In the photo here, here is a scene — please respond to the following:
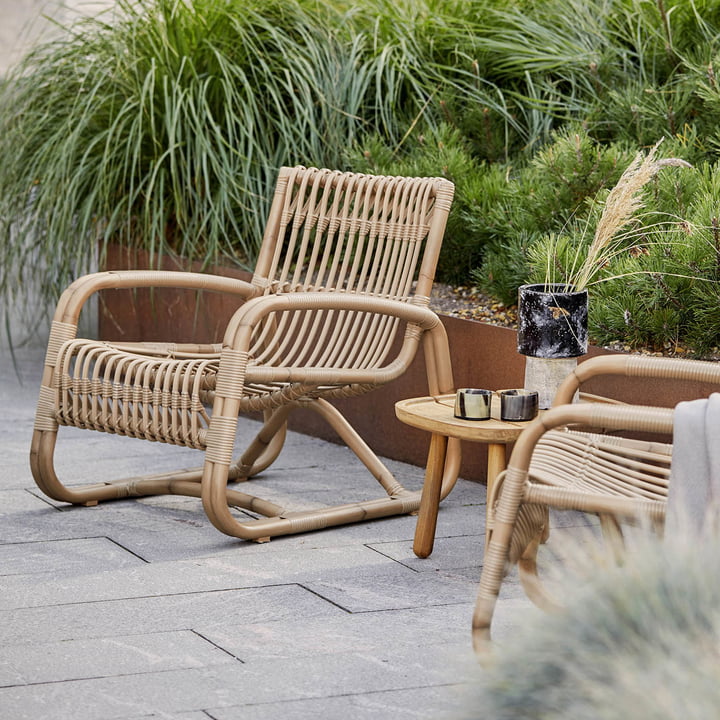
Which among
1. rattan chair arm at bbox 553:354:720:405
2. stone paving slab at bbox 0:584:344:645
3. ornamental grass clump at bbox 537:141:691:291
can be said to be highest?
ornamental grass clump at bbox 537:141:691:291

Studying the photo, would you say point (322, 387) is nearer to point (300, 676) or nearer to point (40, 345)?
point (300, 676)

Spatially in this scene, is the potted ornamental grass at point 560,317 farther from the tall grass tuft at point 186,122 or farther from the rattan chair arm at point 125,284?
the tall grass tuft at point 186,122

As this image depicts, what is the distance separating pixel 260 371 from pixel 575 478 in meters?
1.02

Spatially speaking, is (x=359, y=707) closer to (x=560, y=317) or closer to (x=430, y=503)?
(x=430, y=503)

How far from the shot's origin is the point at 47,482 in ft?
10.4

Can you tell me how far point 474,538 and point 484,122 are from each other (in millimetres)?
1859

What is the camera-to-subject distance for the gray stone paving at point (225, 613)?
208 cm

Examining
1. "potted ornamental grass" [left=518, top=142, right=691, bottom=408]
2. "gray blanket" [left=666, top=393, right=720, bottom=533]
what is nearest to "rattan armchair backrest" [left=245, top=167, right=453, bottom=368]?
"potted ornamental grass" [left=518, top=142, right=691, bottom=408]

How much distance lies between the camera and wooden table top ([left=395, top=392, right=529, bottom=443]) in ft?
8.52

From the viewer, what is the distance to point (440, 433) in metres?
2.69

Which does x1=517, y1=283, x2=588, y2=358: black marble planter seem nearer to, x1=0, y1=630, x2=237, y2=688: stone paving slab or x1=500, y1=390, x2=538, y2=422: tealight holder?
x1=500, y1=390, x2=538, y2=422: tealight holder

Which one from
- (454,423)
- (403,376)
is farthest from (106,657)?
(403,376)

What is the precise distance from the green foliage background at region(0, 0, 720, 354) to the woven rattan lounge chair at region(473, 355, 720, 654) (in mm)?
1639

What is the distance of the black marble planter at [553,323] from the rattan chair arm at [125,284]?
3.38 feet
